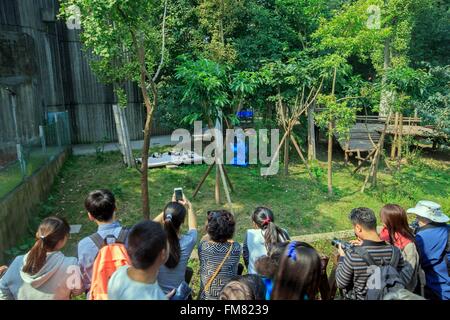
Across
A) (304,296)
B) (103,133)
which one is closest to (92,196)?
(304,296)

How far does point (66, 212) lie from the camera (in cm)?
697

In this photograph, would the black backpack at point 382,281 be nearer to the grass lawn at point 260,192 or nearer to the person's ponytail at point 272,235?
the person's ponytail at point 272,235

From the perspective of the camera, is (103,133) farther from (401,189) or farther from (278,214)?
(401,189)

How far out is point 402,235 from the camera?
10.3ft

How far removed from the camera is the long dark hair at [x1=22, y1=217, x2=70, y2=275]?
7.78ft

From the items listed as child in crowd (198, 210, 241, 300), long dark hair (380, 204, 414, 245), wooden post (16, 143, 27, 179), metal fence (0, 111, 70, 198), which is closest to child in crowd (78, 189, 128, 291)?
child in crowd (198, 210, 241, 300)

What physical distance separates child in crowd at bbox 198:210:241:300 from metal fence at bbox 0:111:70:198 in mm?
3900

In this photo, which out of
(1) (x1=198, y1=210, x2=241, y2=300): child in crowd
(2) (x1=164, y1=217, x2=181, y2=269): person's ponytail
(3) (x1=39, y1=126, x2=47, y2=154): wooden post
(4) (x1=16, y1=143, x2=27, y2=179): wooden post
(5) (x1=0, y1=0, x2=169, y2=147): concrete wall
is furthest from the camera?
(5) (x1=0, y1=0, x2=169, y2=147): concrete wall

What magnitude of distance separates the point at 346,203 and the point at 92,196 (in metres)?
6.31

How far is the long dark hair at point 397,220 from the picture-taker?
310 centimetres

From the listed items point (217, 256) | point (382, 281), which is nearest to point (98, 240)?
point (217, 256)

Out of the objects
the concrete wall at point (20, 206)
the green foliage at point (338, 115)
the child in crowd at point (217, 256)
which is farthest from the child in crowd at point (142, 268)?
the green foliage at point (338, 115)

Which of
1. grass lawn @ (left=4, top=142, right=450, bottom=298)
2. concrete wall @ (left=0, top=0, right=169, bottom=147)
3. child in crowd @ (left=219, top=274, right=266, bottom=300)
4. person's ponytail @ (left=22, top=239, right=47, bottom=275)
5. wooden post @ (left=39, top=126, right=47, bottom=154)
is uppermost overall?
concrete wall @ (left=0, top=0, right=169, bottom=147)

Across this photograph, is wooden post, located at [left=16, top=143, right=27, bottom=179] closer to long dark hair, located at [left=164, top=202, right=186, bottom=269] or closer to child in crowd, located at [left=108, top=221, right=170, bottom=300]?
long dark hair, located at [left=164, top=202, right=186, bottom=269]
